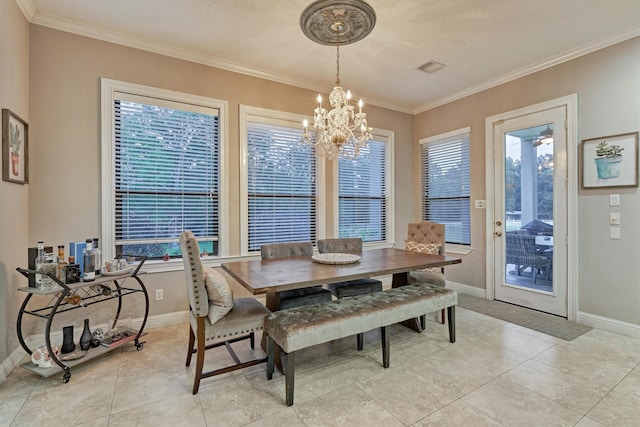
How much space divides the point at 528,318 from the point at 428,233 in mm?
1397

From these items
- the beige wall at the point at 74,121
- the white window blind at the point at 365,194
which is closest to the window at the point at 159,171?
the beige wall at the point at 74,121

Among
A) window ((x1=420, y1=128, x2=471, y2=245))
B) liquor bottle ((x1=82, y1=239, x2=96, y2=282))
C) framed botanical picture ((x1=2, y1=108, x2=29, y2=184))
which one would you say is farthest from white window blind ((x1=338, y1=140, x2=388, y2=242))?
framed botanical picture ((x1=2, y1=108, x2=29, y2=184))

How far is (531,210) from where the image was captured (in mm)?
3602

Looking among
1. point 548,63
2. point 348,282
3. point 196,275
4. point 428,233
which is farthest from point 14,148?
point 548,63

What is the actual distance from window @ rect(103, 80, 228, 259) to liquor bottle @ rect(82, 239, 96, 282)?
1.77 feet

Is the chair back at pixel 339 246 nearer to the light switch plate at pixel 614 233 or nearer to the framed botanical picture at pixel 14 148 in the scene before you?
the light switch plate at pixel 614 233

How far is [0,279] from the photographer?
213 cm

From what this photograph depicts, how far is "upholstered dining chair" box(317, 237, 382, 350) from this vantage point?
10.1 ft

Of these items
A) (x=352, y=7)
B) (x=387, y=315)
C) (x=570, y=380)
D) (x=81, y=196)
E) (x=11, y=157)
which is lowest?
(x=570, y=380)

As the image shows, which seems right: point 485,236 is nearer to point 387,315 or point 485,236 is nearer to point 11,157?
point 387,315

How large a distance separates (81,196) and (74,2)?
1.63 metres

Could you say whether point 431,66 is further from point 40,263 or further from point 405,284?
point 40,263

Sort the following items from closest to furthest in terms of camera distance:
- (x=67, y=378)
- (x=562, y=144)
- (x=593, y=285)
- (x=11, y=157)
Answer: (x=67, y=378), (x=11, y=157), (x=593, y=285), (x=562, y=144)

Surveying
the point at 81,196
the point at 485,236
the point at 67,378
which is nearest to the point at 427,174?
the point at 485,236
